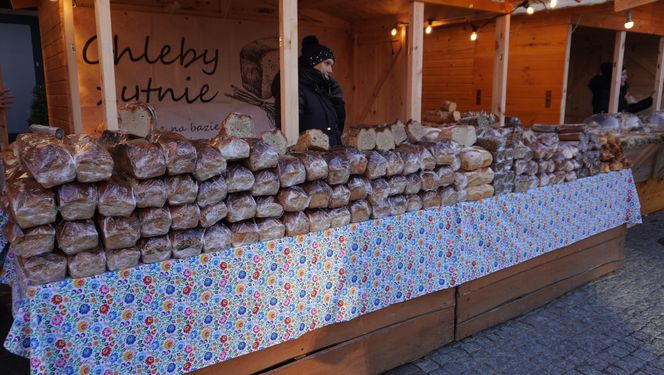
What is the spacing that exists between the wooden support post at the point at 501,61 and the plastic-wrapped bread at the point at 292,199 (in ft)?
12.2

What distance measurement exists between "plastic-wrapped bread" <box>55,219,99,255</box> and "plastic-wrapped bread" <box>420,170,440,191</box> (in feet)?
6.75

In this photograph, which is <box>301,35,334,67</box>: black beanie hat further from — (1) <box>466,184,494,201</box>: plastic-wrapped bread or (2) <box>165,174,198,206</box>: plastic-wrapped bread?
(2) <box>165,174,198,206</box>: plastic-wrapped bread

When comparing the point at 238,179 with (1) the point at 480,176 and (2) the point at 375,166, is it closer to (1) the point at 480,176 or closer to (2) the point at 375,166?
(2) the point at 375,166

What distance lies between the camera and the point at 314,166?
8.79 feet

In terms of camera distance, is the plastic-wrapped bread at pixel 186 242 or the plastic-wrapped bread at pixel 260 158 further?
the plastic-wrapped bread at pixel 260 158

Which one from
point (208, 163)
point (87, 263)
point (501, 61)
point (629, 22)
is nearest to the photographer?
point (87, 263)

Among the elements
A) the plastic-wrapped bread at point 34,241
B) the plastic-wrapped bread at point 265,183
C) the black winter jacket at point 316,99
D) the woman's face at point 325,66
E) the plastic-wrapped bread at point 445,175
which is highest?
the woman's face at point 325,66

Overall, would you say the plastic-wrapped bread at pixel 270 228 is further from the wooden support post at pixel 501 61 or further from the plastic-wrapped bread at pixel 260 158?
the wooden support post at pixel 501 61

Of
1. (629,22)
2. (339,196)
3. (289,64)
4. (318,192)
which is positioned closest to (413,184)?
(339,196)

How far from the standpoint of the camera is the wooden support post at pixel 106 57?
2969 millimetres

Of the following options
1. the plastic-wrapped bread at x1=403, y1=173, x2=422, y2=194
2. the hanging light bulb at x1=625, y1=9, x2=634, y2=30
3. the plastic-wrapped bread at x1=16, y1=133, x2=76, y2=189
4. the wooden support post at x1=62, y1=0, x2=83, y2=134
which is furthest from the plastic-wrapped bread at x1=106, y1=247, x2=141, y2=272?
the hanging light bulb at x1=625, y1=9, x2=634, y2=30

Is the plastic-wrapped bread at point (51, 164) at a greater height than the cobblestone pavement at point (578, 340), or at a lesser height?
greater

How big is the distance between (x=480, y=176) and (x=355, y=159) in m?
1.21

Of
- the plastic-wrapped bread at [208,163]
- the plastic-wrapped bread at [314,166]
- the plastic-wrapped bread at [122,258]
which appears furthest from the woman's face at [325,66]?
the plastic-wrapped bread at [122,258]
